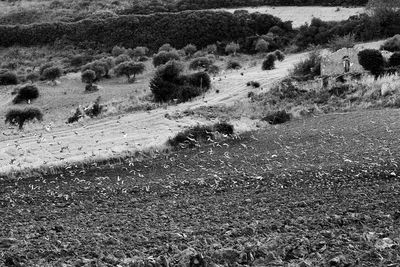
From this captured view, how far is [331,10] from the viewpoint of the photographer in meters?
57.6

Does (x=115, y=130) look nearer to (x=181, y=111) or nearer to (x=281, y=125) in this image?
(x=181, y=111)

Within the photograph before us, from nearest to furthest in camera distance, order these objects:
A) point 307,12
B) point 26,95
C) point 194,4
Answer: point 26,95, point 307,12, point 194,4

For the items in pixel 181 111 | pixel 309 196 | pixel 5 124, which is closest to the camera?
pixel 309 196

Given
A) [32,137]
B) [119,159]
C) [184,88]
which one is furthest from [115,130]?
[184,88]

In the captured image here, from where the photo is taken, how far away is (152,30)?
58750 millimetres

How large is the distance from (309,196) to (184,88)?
1873 cm

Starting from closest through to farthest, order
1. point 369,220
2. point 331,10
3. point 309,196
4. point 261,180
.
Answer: point 369,220 → point 309,196 → point 261,180 → point 331,10

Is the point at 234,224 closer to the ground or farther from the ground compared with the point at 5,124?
farther from the ground

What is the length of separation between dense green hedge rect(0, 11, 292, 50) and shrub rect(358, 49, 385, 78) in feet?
89.2

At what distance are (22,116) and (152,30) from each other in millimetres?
31942

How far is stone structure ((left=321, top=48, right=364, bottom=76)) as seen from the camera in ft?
93.1

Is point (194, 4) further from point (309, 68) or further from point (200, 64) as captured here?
point (309, 68)

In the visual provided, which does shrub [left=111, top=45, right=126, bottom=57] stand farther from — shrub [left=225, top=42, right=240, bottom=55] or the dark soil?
the dark soil

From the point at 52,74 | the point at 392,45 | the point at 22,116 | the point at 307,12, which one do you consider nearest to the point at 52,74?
the point at 52,74
